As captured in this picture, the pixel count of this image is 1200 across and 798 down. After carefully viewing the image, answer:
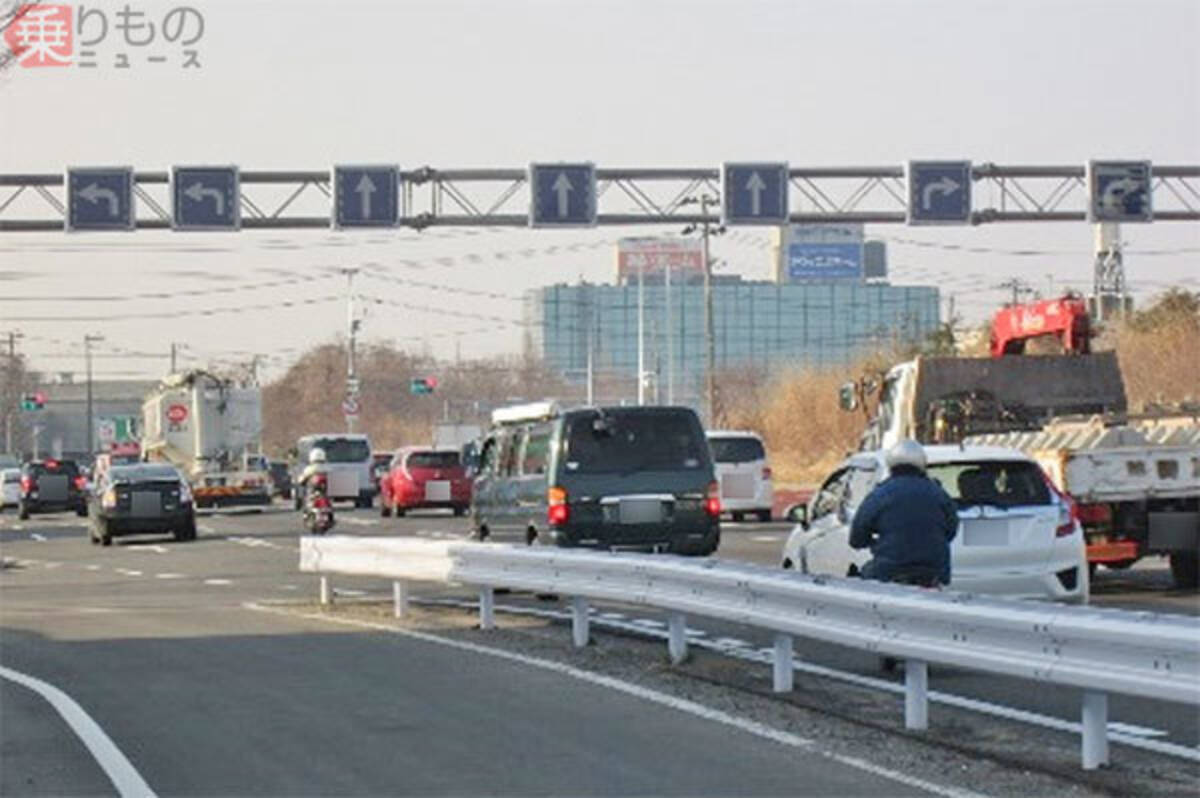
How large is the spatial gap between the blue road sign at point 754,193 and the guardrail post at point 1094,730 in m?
35.1

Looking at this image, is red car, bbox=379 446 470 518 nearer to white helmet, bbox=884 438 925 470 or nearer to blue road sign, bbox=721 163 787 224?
blue road sign, bbox=721 163 787 224

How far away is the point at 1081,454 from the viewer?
21562mm

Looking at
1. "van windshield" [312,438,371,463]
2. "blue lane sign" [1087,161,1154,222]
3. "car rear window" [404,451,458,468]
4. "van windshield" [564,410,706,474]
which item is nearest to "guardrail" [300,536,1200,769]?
"van windshield" [564,410,706,474]

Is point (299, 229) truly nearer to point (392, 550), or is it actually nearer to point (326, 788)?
point (392, 550)

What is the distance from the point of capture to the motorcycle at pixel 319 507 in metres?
33.2

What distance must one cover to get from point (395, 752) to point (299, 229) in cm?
Answer: 3477

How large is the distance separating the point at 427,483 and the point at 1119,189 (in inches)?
655

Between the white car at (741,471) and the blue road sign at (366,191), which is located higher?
the blue road sign at (366,191)

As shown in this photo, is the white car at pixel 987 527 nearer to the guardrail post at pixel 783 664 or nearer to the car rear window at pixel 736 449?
the guardrail post at pixel 783 664

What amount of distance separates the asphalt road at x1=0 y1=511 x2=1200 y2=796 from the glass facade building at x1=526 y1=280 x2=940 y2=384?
498 ft

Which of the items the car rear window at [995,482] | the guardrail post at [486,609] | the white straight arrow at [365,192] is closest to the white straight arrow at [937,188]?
the white straight arrow at [365,192]

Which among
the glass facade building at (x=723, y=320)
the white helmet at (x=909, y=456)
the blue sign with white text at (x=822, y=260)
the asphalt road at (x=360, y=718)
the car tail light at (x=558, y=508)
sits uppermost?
the blue sign with white text at (x=822, y=260)

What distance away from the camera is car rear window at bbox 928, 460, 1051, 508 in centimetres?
1709

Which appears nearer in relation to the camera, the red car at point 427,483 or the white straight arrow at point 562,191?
the white straight arrow at point 562,191
